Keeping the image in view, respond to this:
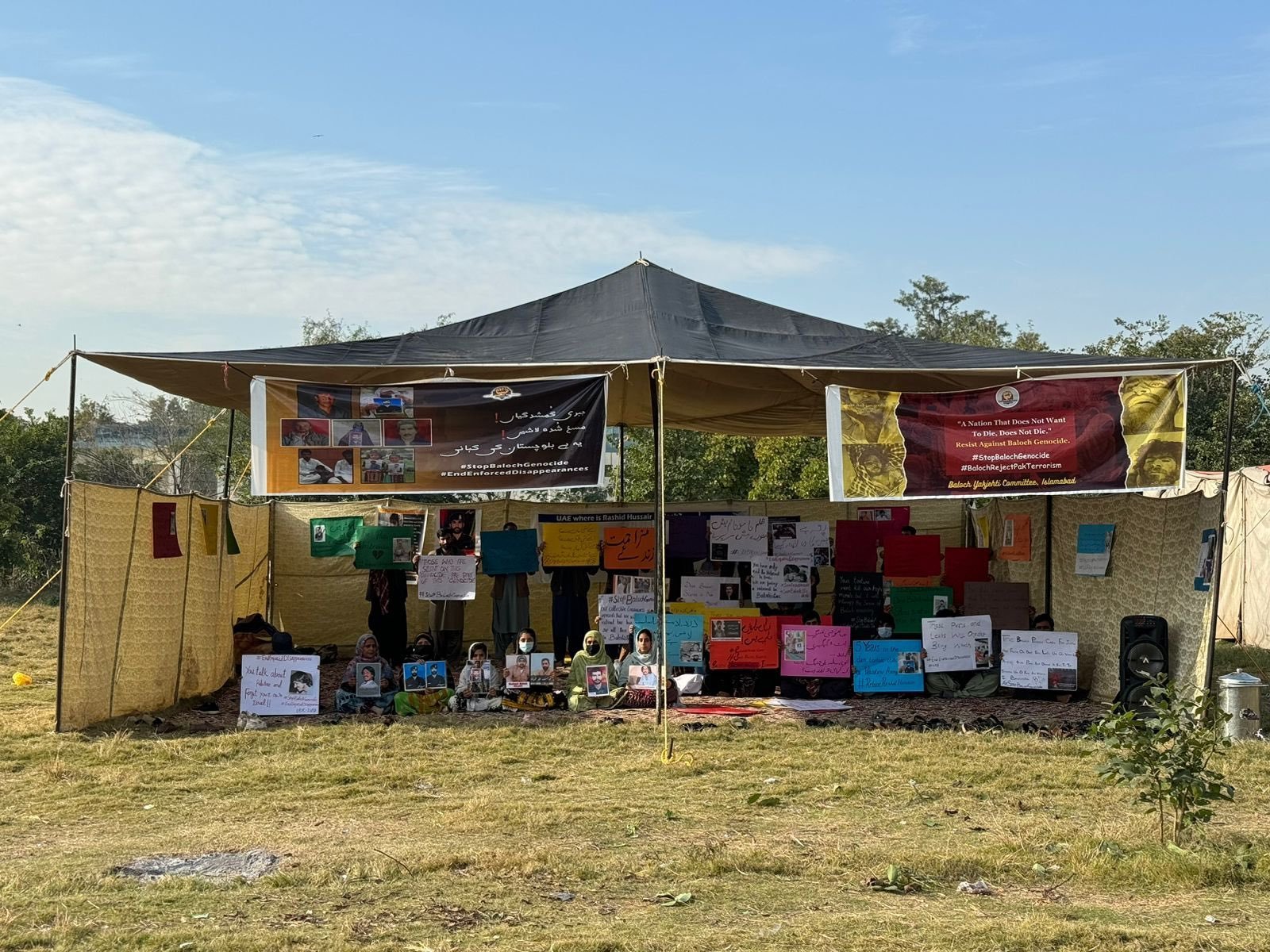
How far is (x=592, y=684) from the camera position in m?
12.1

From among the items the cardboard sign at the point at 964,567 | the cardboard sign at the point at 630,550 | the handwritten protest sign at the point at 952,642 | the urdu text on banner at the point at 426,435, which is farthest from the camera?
the cardboard sign at the point at 630,550

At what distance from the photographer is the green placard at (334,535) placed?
16.3 m

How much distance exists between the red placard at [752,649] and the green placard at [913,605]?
150 centimetres

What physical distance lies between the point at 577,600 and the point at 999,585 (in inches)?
189

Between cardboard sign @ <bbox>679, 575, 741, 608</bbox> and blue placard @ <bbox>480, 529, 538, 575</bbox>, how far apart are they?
173 cm

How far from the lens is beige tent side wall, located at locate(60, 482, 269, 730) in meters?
10.3

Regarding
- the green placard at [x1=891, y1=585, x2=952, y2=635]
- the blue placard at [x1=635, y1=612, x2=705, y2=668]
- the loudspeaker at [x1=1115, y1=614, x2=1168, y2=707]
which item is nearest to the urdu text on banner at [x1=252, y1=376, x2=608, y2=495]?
the blue placard at [x1=635, y1=612, x2=705, y2=668]

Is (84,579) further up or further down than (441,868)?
further up

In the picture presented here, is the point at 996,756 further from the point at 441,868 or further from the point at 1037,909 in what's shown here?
the point at 441,868

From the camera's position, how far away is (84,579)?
10.4 m

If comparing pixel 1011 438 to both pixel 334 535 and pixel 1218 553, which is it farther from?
pixel 334 535

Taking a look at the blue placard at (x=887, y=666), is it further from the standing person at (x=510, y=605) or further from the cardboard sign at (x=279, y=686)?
the cardboard sign at (x=279, y=686)

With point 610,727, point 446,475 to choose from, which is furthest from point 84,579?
point 610,727

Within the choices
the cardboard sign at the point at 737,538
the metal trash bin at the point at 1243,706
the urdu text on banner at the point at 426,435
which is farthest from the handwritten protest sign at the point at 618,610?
the metal trash bin at the point at 1243,706
